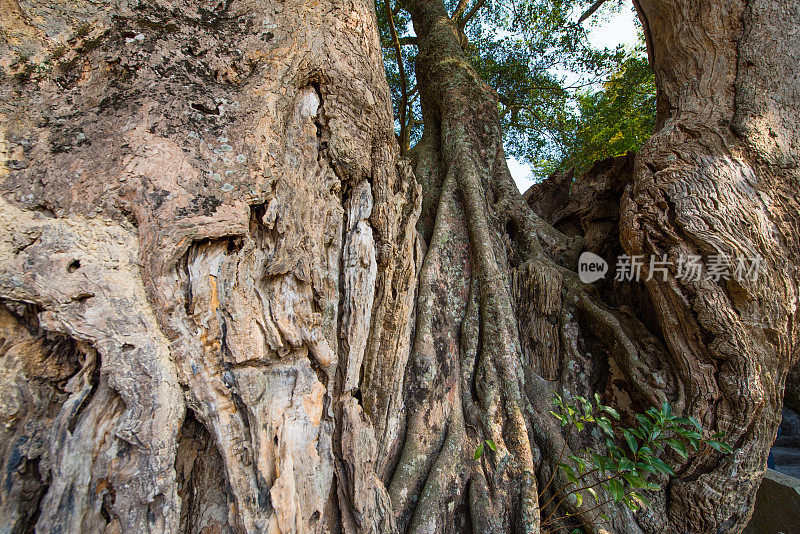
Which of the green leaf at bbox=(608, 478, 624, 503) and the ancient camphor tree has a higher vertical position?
the ancient camphor tree

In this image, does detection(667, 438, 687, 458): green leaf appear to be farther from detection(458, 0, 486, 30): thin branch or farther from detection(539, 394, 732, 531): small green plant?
detection(458, 0, 486, 30): thin branch

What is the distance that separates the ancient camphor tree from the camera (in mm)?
1268

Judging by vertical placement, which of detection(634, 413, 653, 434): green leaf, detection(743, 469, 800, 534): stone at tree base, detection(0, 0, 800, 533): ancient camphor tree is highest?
detection(0, 0, 800, 533): ancient camphor tree

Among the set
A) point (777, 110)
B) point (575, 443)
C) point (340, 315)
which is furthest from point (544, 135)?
point (340, 315)

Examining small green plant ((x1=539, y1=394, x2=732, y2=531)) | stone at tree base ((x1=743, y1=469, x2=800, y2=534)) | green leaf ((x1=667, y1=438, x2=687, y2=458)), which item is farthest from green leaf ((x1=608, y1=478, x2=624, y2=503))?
stone at tree base ((x1=743, y1=469, x2=800, y2=534))

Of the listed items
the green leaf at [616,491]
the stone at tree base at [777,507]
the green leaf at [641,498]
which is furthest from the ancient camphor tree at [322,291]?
the stone at tree base at [777,507]

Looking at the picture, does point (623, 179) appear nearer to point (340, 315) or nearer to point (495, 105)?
point (495, 105)

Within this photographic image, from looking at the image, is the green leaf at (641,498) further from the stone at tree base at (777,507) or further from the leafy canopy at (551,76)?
the leafy canopy at (551,76)

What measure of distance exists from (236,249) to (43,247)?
0.57 m

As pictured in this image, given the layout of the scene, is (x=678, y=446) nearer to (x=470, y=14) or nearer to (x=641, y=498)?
(x=641, y=498)

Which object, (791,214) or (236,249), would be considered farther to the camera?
(791,214)

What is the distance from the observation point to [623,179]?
3.21m

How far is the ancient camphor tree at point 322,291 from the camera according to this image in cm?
127

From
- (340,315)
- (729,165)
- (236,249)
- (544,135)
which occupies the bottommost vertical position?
(340,315)
